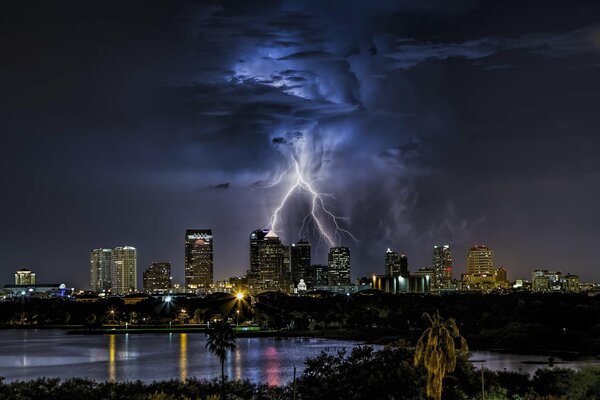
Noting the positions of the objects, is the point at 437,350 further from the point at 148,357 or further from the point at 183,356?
the point at 148,357

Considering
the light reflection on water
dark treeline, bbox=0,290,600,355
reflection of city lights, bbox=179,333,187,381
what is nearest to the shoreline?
dark treeline, bbox=0,290,600,355

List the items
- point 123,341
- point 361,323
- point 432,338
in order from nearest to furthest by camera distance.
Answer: point 432,338
point 123,341
point 361,323

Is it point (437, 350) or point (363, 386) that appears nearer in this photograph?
point (437, 350)

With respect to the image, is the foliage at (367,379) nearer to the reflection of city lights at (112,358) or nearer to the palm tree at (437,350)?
the palm tree at (437,350)

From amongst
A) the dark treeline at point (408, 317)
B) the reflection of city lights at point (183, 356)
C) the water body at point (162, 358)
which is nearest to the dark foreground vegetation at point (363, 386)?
the reflection of city lights at point (183, 356)

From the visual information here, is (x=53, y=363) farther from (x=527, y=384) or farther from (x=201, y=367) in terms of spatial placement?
(x=527, y=384)

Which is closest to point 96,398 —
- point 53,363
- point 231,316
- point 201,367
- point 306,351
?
point 201,367

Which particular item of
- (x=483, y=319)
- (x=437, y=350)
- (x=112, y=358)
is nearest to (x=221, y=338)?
(x=437, y=350)
